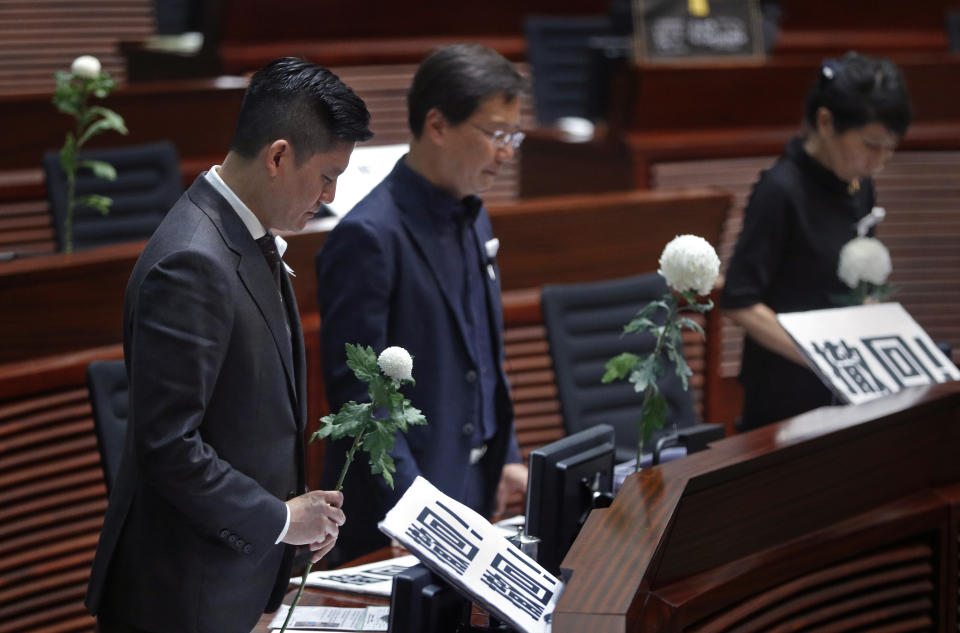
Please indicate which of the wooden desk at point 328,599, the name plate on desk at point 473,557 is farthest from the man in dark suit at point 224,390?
the wooden desk at point 328,599

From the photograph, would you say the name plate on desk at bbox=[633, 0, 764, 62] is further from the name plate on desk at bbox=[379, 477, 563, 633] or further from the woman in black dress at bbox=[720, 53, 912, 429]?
the name plate on desk at bbox=[379, 477, 563, 633]

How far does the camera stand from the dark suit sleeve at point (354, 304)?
2104 mm

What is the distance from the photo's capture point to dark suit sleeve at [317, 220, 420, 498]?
2.10 m

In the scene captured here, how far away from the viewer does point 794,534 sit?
76.1 inches

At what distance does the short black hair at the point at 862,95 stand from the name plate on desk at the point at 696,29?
2.16m

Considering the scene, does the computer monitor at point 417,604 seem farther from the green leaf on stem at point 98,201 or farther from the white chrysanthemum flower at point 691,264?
the green leaf on stem at point 98,201

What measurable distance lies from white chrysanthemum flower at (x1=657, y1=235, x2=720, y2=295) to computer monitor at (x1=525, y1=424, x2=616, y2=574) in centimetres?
31

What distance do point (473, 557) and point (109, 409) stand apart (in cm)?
98

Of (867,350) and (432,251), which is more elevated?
(432,251)

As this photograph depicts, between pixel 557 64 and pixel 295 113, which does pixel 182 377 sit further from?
pixel 557 64

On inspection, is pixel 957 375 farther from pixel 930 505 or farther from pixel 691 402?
pixel 691 402

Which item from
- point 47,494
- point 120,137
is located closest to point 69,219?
point 120,137

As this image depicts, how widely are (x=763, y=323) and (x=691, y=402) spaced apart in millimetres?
397

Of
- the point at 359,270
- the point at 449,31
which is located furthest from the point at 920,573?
the point at 449,31
